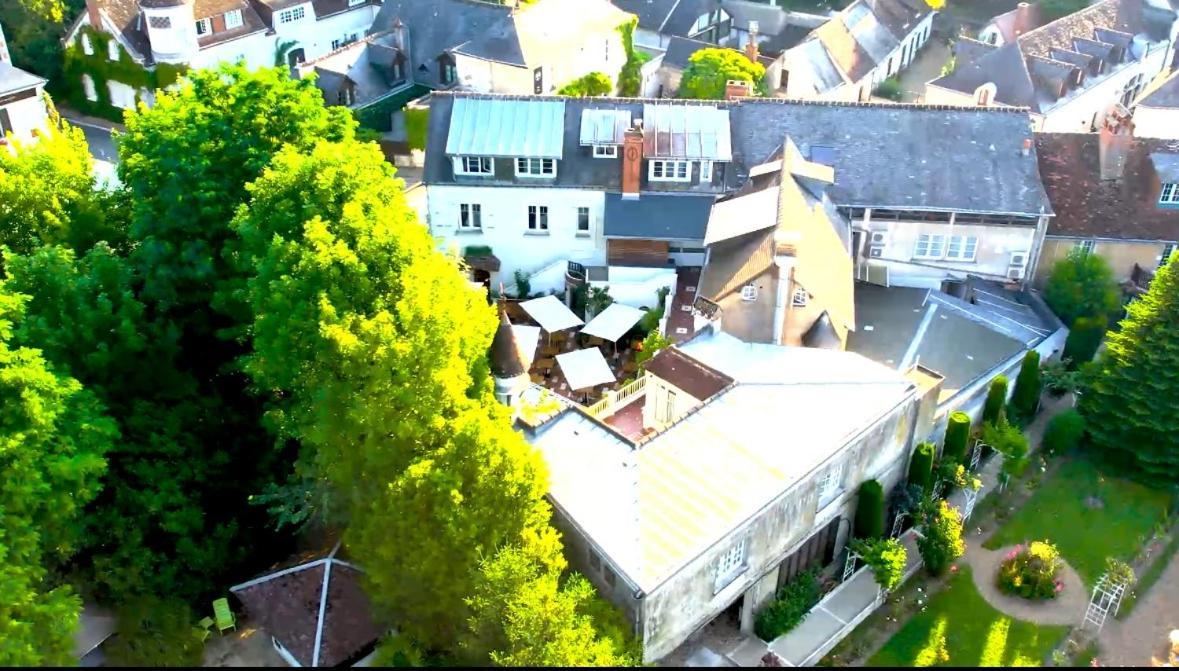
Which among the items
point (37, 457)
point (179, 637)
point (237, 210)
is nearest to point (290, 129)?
point (237, 210)

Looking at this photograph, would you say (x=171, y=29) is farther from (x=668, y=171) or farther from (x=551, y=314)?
(x=668, y=171)

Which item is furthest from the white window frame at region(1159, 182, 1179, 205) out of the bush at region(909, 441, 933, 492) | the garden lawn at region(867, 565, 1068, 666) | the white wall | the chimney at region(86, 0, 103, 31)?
the chimney at region(86, 0, 103, 31)

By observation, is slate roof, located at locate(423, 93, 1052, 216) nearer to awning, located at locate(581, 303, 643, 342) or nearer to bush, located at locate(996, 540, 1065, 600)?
awning, located at locate(581, 303, 643, 342)

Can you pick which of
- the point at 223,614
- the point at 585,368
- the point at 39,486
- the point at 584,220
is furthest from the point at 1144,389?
the point at 39,486

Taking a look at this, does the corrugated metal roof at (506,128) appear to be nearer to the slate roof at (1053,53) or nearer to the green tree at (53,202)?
the green tree at (53,202)

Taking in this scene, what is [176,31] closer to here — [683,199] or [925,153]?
[683,199]

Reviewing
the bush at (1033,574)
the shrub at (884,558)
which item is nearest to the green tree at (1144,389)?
the bush at (1033,574)
